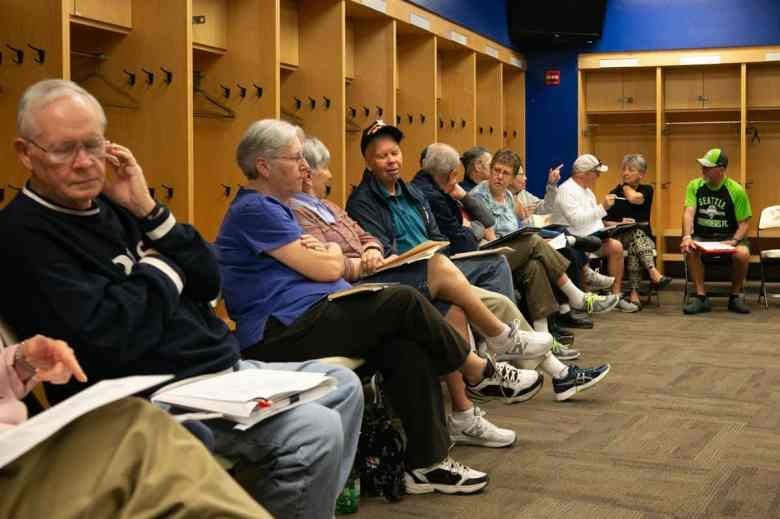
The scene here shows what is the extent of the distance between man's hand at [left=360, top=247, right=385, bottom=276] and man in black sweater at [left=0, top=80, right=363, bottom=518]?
1.42 m

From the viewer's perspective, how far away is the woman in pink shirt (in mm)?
1424

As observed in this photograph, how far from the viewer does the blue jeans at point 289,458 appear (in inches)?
86.5

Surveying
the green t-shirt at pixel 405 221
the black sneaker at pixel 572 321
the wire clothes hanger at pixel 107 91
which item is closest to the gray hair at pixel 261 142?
the green t-shirt at pixel 405 221

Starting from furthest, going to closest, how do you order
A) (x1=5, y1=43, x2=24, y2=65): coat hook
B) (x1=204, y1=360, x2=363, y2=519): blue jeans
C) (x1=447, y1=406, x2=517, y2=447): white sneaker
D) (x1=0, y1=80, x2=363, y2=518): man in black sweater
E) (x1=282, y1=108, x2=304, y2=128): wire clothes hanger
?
(x1=282, y1=108, x2=304, y2=128): wire clothes hanger, (x1=5, y1=43, x2=24, y2=65): coat hook, (x1=447, y1=406, x2=517, y2=447): white sneaker, (x1=204, y1=360, x2=363, y2=519): blue jeans, (x1=0, y1=80, x2=363, y2=518): man in black sweater

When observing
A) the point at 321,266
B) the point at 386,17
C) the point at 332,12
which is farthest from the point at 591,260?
the point at 321,266

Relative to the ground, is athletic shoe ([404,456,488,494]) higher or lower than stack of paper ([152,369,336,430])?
lower

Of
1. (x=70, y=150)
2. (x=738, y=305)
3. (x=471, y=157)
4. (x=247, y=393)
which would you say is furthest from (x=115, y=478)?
(x=738, y=305)

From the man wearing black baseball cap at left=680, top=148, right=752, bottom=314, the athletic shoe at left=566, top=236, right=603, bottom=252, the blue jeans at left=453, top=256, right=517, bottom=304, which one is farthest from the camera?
the man wearing black baseball cap at left=680, top=148, right=752, bottom=314

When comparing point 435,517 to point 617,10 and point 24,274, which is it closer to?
point 24,274

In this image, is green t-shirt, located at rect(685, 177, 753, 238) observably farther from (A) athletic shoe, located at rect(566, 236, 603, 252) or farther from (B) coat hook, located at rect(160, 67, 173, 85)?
(B) coat hook, located at rect(160, 67, 173, 85)

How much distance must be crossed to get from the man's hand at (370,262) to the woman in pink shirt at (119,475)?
2.27 m

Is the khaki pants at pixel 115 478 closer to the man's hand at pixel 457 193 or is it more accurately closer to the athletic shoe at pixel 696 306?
the man's hand at pixel 457 193

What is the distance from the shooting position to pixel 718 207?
808cm

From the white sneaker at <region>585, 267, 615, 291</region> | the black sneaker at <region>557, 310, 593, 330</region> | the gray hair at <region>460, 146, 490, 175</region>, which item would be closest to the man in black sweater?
the gray hair at <region>460, 146, 490, 175</region>
